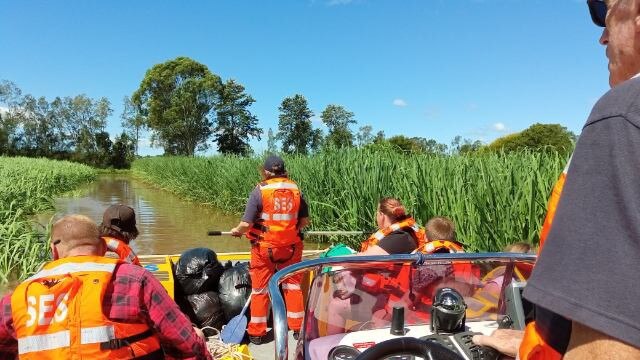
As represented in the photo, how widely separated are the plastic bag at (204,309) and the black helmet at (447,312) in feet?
10.4

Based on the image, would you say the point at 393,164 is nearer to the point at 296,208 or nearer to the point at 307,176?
the point at 307,176

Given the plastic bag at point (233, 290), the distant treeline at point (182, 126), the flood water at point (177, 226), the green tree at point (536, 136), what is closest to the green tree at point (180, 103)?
the distant treeline at point (182, 126)

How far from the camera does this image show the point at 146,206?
2034 cm

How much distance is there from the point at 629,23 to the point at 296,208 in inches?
170

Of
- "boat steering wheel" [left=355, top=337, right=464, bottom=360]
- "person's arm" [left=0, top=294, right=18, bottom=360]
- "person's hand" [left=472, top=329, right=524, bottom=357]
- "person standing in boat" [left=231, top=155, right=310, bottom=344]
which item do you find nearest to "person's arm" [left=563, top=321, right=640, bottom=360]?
"boat steering wheel" [left=355, top=337, right=464, bottom=360]

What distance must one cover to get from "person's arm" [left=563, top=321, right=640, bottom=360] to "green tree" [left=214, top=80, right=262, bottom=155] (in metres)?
53.9

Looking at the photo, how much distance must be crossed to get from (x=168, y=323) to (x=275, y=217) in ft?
8.90

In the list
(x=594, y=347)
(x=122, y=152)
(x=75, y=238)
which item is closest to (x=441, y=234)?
(x=75, y=238)

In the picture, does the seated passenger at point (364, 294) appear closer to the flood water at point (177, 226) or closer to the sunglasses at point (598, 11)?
the sunglasses at point (598, 11)

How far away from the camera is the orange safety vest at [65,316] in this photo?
80.3 inches

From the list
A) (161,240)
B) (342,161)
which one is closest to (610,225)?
(342,161)

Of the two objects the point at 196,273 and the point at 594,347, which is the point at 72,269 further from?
the point at 196,273

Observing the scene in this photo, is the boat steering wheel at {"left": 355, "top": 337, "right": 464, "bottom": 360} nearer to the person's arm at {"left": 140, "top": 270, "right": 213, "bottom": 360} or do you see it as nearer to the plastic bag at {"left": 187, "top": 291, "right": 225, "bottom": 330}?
the person's arm at {"left": 140, "top": 270, "right": 213, "bottom": 360}

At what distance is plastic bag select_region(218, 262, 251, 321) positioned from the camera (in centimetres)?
500
